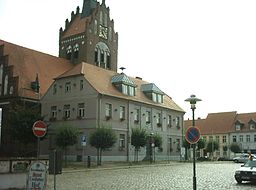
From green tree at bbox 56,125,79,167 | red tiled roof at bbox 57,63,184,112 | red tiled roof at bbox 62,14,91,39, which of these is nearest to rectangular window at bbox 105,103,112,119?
red tiled roof at bbox 57,63,184,112

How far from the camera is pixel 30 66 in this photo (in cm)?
5909

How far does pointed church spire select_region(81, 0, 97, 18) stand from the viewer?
72.2 m

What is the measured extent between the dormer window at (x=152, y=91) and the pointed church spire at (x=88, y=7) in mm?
18834

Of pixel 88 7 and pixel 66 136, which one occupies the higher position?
pixel 88 7

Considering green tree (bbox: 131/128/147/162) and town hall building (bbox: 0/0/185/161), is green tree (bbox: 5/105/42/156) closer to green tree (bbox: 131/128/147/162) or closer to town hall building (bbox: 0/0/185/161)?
town hall building (bbox: 0/0/185/161)

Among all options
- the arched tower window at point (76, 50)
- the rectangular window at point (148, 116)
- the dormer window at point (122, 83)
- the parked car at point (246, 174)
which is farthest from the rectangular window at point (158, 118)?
the parked car at point (246, 174)

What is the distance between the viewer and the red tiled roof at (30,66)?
181 ft

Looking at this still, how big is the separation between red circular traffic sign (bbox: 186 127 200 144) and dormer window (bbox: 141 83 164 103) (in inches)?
1717

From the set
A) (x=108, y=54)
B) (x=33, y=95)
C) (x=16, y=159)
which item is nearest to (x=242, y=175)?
(x=16, y=159)

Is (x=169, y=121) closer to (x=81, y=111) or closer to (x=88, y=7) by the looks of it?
(x=81, y=111)

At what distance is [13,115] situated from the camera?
42375mm

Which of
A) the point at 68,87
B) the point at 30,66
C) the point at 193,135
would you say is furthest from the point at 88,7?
the point at 193,135

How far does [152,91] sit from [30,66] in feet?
59.9

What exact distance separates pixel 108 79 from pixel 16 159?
37431 mm
